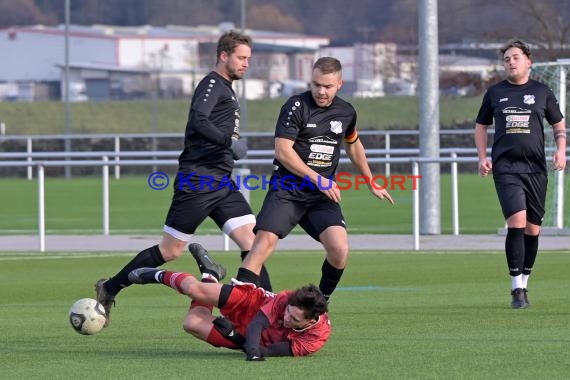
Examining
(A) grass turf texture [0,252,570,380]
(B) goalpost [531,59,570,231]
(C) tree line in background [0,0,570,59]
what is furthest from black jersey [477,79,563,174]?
(C) tree line in background [0,0,570,59]

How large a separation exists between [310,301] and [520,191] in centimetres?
347

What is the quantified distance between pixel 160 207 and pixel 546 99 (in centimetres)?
1706

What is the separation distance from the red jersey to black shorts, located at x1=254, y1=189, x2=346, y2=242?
0.88 metres

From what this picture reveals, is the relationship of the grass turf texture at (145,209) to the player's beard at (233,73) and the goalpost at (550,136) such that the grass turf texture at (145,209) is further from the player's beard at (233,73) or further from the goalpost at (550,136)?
the player's beard at (233,73)

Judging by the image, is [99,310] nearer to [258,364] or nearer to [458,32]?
[258,364]

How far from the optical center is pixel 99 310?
9234 millimetres

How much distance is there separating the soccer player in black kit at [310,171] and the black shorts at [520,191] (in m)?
1.75

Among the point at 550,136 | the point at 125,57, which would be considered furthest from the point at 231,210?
the point at 125,57

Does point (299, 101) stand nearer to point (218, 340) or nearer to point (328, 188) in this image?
point (328, 188)

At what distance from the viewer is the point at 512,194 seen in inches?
431

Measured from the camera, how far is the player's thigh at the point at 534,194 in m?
11.0

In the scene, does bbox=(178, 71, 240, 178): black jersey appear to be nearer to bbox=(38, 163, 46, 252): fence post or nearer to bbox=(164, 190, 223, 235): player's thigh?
bbox=(164, 190, 223, 235): player's thigh

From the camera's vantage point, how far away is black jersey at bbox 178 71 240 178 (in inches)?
384

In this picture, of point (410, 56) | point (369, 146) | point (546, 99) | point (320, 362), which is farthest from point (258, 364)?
point (410, 56)
